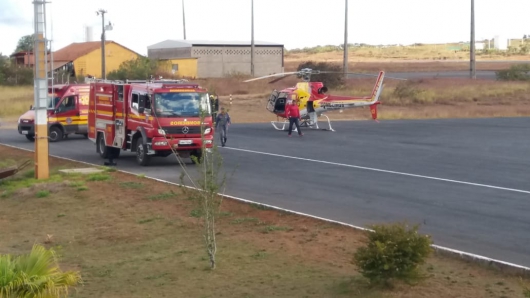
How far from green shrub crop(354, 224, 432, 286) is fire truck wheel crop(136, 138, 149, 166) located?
570 inches

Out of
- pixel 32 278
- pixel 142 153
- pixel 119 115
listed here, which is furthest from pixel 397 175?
pixel 32 278

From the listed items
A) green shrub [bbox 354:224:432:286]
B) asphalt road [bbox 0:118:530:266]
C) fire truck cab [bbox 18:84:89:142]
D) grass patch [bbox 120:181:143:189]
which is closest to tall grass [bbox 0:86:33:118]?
asphalt road [bbox 0:118:530:266]

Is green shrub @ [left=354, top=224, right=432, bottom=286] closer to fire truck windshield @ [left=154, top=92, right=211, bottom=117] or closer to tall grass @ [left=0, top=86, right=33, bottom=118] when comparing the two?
fire truck windshield @ [left=154, top=92, right=211, bottom=117]

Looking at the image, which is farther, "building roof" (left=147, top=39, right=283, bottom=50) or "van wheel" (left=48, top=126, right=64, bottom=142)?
"building roof" (left=147, top=39, right=283, bottom=50)

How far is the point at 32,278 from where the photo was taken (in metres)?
7.01

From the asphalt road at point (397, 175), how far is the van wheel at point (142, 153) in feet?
0.75

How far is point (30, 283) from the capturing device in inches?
271

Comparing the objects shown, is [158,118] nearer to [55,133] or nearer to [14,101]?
[55,133]

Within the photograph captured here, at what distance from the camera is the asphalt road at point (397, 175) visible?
13.6 metres

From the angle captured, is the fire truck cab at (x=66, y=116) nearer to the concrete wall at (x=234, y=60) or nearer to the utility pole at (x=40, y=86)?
the utility pole at (x=40, y=86)

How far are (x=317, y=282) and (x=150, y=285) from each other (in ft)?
6.90

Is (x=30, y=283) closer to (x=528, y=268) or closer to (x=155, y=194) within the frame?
(x=528, y=268)

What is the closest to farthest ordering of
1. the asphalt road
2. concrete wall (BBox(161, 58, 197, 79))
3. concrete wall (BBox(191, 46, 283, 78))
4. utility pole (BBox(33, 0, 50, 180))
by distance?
the asphalt road → utility pole (BBox(33, 0, 50, 180)) → concrete wall (BBox(161, 58, 197, 79)) → concrete wall (BBox(191, 46, 283, 78))

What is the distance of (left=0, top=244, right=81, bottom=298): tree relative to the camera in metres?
6.85
